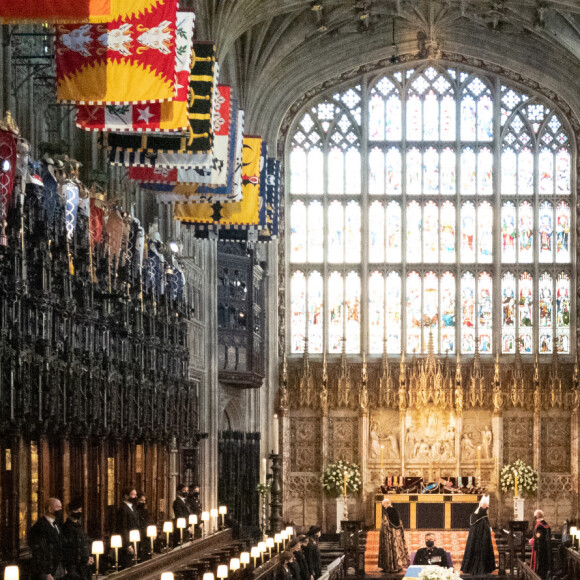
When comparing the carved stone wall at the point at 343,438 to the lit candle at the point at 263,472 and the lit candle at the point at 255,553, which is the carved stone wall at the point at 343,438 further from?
the lit candle at the point at 255,553

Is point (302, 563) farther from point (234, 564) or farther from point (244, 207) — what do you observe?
point (244, 207)

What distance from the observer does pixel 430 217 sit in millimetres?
40844

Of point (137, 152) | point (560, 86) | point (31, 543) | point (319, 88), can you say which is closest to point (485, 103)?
point (560, 86)

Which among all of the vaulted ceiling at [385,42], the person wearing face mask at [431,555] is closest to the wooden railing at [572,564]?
the person wearing face mask at [431,555]

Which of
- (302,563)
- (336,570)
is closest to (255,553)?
(302,563)

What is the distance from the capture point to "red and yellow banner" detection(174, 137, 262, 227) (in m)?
27.1

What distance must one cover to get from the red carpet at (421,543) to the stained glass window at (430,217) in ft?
23.5

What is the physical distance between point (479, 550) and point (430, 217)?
15.4 m

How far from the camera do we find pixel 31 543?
15695 mm

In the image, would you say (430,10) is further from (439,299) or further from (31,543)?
(31,543)

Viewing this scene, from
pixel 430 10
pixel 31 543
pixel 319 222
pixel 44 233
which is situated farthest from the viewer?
pixel 319 222

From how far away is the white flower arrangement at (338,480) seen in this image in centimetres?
3844

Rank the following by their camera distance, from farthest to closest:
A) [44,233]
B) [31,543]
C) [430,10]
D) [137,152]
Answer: [430,10]
[137,152]
[44,233]
[31,543]

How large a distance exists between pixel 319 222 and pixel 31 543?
26051mm
